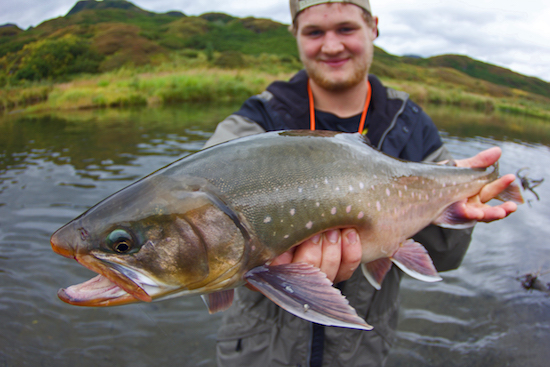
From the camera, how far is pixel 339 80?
8.77ft

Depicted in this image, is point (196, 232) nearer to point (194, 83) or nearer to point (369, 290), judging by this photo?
point (369, 290)

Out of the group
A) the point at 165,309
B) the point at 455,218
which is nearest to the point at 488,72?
the point at 455,218

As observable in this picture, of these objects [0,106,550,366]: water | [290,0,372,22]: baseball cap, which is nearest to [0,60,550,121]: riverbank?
[0,106,550,366]: water

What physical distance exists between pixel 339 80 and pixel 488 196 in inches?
56.2

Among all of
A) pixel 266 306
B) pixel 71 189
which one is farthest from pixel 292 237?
pixel 71 189

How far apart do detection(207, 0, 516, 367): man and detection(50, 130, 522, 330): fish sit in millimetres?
467

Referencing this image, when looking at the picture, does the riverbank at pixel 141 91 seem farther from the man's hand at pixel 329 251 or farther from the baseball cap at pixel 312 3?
the man's hand at pixel 329 251

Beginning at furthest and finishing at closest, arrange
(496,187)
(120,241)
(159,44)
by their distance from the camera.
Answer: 1. (159,44)
2. (496,187)
3. (120,241)

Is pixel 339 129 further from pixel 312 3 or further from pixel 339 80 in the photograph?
pixel 312 3

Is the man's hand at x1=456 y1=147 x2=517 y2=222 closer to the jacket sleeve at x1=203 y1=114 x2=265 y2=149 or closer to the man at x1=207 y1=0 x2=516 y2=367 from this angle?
the man at x1=207 y1=0 x2=516 y2=367

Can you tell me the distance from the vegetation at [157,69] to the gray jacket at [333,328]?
22.9 meters

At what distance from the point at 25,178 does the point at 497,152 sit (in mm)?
9841

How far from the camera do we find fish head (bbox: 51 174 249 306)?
1.34 meters

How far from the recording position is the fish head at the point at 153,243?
52.6 inches
